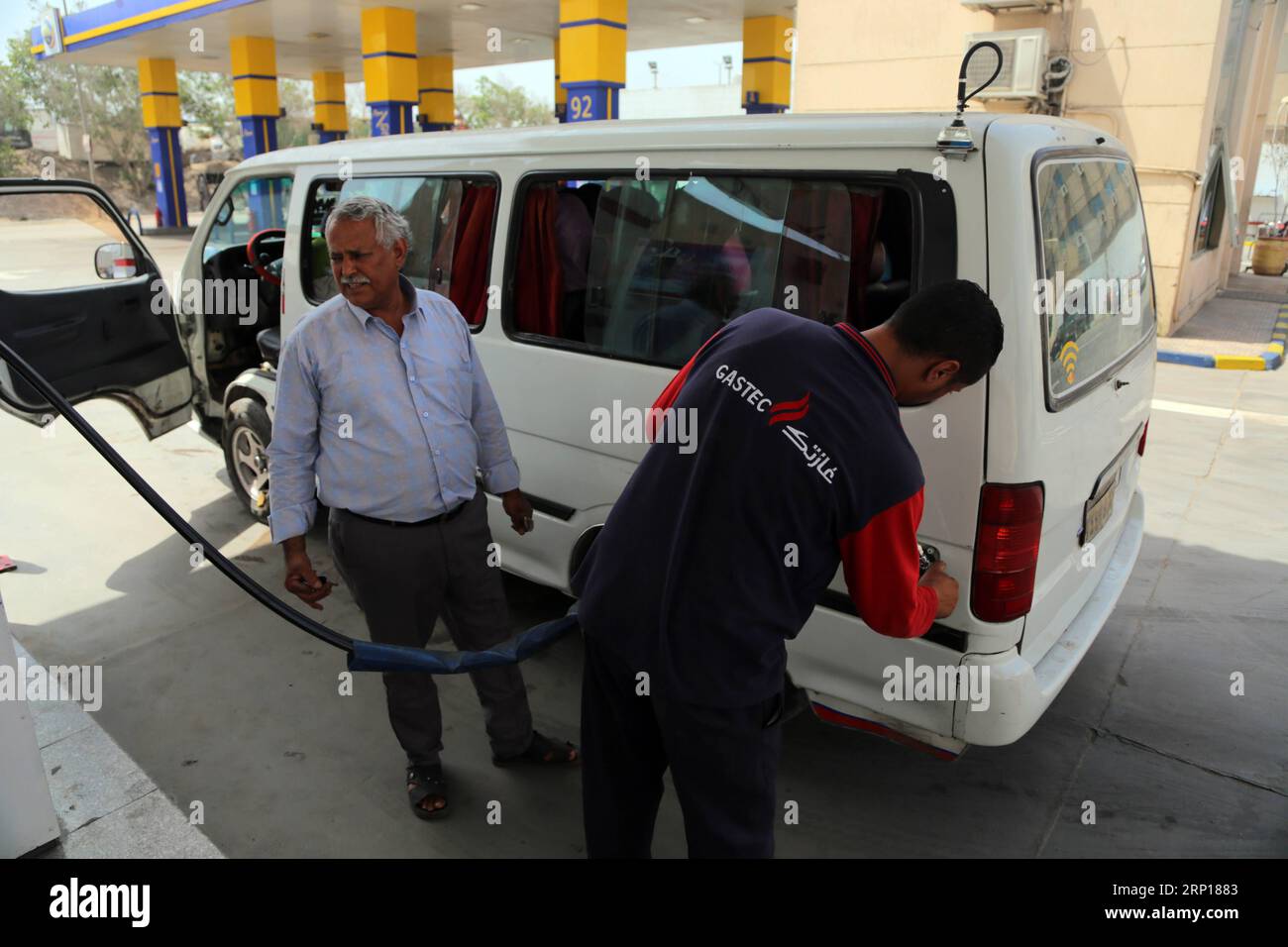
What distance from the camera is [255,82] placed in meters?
21.8

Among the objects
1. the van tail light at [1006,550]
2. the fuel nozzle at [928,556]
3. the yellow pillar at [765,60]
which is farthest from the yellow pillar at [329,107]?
the van tail light at [1006,550]

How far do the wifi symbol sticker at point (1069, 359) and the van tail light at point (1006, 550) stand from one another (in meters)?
0.35

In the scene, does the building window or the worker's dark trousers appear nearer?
the worker's dark trousers

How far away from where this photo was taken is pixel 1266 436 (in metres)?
6.89

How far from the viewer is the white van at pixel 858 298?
2246 mm

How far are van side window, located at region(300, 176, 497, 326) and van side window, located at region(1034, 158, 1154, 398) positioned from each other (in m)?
1.96

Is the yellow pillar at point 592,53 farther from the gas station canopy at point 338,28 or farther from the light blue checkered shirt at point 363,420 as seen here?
the light blue checkered shirt at point 363,420

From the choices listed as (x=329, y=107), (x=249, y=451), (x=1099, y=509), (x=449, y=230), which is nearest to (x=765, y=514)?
(x=1099, y=509)

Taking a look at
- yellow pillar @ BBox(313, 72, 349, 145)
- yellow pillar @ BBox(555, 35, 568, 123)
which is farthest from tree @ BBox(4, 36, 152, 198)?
yellow pillar @ BBox(555, 35, 568, 123)

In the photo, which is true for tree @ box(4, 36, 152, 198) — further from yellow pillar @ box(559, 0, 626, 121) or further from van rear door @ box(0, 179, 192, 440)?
van rear door @ box(0, 179, 192, 440)

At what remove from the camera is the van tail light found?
7.41 feet

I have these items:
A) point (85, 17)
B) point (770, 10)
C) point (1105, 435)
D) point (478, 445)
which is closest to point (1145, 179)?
point (770, 10)
